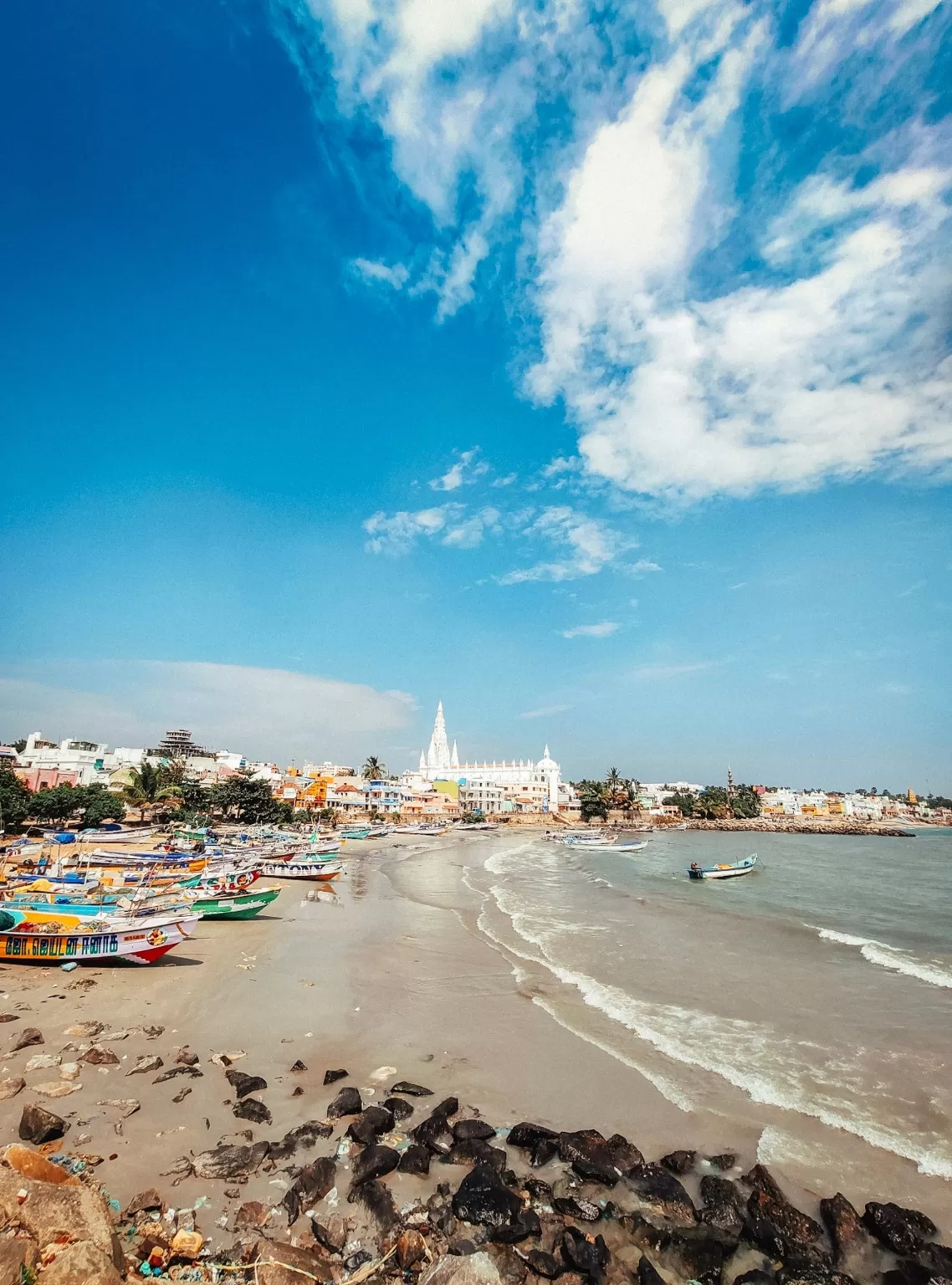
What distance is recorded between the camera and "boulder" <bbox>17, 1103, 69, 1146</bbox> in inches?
312

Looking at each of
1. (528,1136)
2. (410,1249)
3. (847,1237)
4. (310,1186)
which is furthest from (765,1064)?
(310,1186)

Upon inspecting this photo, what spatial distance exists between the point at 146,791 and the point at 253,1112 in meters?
65.2

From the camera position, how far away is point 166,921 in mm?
16984

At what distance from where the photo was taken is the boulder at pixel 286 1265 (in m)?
5.68

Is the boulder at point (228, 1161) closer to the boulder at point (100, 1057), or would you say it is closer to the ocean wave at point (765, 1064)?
the boulder at point (100, 1057)

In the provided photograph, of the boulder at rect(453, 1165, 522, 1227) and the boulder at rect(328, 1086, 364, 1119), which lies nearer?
the boulder at rect(453, 1165, 522, 1227)

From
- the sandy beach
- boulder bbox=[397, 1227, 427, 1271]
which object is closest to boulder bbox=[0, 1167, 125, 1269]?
the sandy beach

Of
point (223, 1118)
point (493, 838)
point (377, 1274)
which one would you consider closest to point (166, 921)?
point (223, 1118)

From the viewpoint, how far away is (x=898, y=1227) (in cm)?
715

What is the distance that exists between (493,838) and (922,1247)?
252 ft

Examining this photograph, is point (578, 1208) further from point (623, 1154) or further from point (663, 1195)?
point (623, 1154)

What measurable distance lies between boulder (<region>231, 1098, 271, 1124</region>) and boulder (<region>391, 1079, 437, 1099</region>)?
2049mm

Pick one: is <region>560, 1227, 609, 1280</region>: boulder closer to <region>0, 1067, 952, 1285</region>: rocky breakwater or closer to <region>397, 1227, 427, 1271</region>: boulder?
<region>0, 1067, 952, 1285</region>: rocky breakwater

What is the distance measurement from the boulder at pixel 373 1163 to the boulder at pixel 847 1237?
5.17 m
